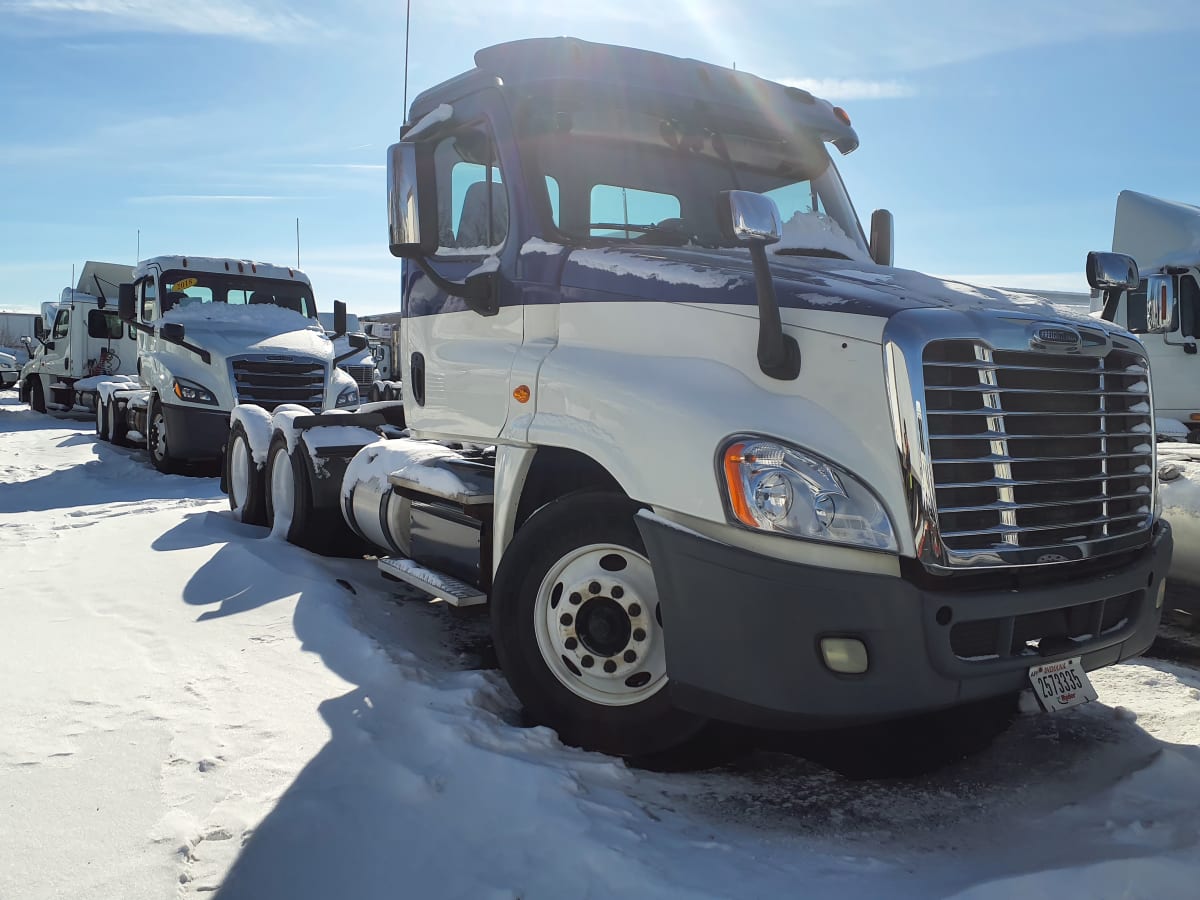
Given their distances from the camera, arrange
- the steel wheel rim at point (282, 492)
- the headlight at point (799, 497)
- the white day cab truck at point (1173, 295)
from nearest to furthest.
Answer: the headlight at point (799, 497)
the steel wheel rim at point (282, 492)
the white day cab truck at point (1173, 295)

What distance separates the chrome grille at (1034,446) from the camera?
295cm

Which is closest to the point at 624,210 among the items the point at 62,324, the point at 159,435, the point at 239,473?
the point at 239,473

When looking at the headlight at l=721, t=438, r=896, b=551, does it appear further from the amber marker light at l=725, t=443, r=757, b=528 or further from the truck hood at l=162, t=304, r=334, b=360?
the truck hood at l=162, t=304, r=334, b=360

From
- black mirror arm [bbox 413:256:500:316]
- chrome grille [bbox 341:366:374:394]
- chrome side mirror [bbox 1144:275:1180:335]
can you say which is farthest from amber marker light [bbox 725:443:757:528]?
chrome grille [bbox 341:366:374:394]

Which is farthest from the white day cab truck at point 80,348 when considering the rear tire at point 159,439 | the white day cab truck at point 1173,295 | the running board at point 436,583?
the white day cab truck at point 1173,295

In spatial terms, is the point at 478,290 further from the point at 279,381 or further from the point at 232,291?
the point at 232,291

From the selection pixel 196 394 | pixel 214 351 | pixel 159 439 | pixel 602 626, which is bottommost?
pixel 159 439

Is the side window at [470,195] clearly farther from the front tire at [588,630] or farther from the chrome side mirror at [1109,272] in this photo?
the chrome side mirror at [1109,272]

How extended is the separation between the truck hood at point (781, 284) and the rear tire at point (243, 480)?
4.81 metres

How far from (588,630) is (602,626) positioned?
0.24ft

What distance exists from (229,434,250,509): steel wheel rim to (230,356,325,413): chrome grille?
14.3 feet

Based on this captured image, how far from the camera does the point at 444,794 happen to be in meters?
3.15

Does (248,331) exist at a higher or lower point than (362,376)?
higher

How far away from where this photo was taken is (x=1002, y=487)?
303 cm
